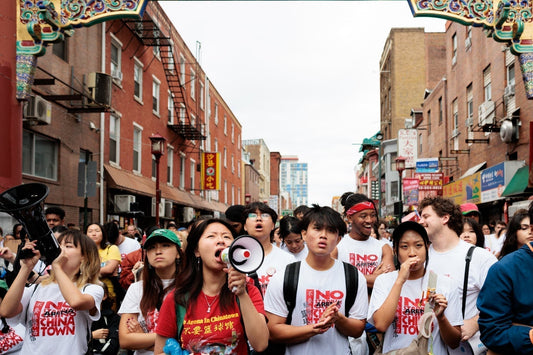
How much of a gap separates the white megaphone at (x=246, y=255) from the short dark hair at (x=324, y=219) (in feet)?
4.72

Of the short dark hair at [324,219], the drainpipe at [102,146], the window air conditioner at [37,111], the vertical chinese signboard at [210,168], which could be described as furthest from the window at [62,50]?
the vertical chinese signboard at [210,168]

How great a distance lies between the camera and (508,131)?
17.2m

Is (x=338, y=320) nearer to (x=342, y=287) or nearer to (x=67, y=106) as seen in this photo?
(x=342, y=287)

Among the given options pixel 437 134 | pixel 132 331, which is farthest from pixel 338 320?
pixel 437 134

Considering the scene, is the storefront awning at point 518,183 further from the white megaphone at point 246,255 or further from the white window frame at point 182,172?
the white window frame at point 182,172

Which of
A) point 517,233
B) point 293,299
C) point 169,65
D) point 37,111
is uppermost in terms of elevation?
point 169,65

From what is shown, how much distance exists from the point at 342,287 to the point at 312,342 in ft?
1.53

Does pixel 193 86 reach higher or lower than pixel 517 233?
higher

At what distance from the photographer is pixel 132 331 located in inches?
154

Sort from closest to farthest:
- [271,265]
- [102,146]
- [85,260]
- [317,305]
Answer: [317,305] → [85,260] → [271,265] → [102,146]

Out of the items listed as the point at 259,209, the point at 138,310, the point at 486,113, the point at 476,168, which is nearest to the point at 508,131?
the point at 486,113

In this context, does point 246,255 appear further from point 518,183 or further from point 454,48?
point 454,48

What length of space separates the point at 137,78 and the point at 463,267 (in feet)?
61.8

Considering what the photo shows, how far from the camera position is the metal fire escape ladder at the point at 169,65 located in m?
19.9
